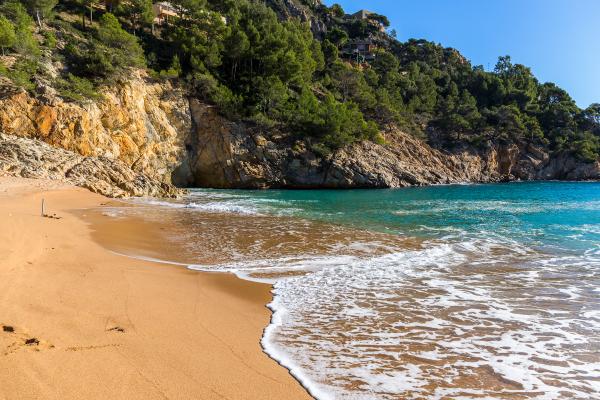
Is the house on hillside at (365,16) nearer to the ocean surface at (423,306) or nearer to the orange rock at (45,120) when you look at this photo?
the orange rock at (45,120)

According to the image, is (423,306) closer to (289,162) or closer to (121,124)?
(121,124)

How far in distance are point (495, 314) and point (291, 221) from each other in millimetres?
10927

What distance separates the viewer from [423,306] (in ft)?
19.9

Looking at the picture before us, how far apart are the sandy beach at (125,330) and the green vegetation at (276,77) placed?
75.8ft

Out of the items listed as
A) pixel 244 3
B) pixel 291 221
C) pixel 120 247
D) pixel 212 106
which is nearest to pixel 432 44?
pixel 244 3

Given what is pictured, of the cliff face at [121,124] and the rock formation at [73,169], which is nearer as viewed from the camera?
the rock formation at [73,169]

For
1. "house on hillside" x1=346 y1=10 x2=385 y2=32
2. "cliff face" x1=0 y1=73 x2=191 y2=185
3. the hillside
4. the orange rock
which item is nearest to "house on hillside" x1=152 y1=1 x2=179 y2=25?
the hillside

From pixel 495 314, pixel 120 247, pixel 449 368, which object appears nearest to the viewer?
pixel 449 368

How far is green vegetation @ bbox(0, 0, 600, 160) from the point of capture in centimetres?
3078

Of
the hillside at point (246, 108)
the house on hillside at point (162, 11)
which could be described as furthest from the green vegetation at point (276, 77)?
the house on hillside at point (162, 11)

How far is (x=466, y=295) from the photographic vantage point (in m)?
6.68

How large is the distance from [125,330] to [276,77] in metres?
41.4

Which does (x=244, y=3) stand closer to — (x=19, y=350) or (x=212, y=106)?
(x=212, y=106)

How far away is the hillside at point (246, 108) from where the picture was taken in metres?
27.2
